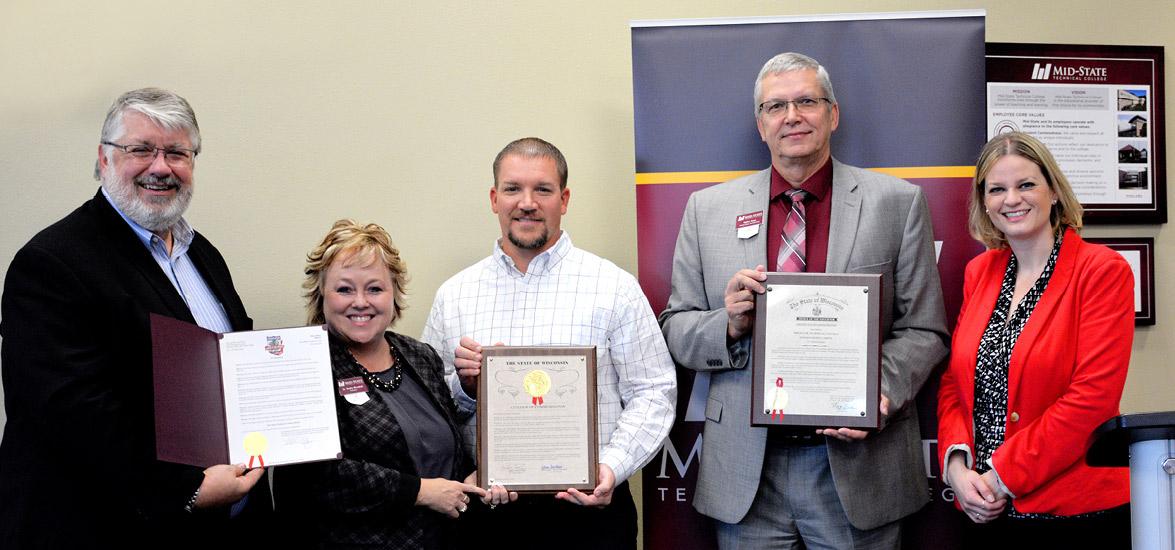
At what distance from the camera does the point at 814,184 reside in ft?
9.70

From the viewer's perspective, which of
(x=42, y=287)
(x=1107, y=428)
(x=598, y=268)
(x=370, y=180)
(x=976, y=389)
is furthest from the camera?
(x=370, y=180)

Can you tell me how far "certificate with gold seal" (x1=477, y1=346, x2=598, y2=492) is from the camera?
2.62 metres

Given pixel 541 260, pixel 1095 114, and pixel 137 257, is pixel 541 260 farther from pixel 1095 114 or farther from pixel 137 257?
pixel 1095 114

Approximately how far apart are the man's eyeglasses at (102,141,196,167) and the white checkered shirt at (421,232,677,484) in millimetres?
876

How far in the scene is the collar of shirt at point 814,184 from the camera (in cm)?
296

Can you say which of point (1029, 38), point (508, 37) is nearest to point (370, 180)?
point (508, 37)

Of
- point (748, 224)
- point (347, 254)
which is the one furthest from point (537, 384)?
point (748, 224)

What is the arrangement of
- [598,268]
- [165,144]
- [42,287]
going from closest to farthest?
[42,287] → [165,144] → [598,268]

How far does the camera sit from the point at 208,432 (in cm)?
229

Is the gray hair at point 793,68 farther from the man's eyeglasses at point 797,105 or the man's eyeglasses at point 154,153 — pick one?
the man's eyeglasses at point 154,153

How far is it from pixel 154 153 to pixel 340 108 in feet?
3.92

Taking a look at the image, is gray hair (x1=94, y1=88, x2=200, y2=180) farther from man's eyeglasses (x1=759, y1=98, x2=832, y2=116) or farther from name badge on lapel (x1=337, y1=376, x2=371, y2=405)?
man's eyeglasses (x1=759, y1=98, x2=832, y2=116)

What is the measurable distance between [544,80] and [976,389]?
1.96 meters

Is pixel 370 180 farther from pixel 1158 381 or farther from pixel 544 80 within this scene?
pixel 1158 381
